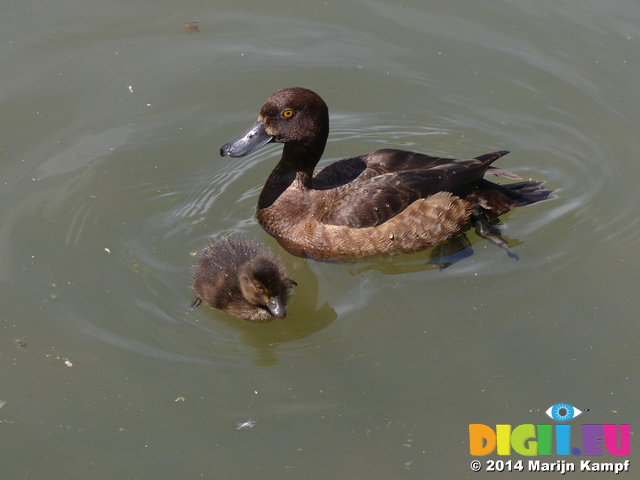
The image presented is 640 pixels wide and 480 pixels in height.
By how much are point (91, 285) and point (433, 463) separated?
294 centimetres

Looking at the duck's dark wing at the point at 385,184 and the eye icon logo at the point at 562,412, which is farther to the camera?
the duck's dark wing at the point at 385,184

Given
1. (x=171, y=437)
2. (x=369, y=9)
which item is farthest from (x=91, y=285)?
(x=369, y=9)

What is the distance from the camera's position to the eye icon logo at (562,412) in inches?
207

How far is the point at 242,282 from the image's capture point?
563 cm

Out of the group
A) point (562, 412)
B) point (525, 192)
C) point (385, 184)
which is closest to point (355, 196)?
point (385, 184)

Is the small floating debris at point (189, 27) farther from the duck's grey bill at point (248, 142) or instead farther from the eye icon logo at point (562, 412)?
the eye icon logo at point (562, 412)

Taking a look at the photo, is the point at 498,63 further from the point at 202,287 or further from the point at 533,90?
the point at 202,287

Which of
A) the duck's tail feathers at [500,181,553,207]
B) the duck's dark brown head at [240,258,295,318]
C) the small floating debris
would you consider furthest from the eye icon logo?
the small floating debris

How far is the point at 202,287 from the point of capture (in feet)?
19.0

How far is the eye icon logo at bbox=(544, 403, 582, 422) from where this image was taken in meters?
5.25

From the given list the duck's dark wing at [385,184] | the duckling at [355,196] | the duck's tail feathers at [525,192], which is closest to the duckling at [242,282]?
the duckling at [355,196]

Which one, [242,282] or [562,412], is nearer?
[562,412]

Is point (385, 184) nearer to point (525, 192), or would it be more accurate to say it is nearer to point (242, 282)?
point (525, 192)

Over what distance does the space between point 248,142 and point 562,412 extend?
3.30m
